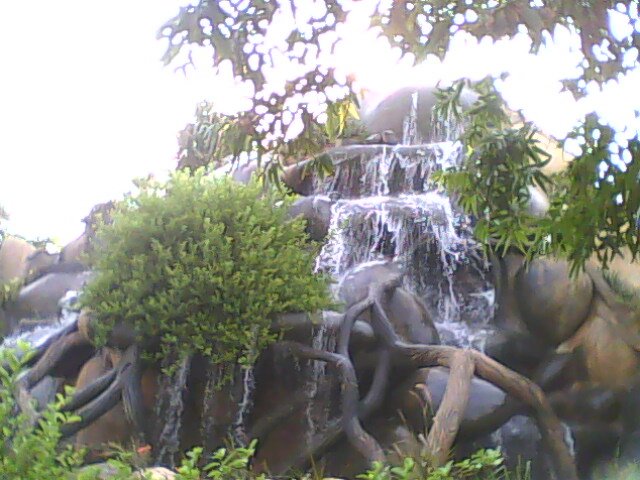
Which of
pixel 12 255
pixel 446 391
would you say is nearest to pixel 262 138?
pixel 446 391

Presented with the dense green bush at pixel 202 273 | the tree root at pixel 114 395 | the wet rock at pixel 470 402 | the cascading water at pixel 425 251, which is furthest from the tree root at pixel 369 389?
the cascading water at pixel 425 251

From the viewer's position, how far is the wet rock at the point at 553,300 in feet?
28.3

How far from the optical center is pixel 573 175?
3.29 metres

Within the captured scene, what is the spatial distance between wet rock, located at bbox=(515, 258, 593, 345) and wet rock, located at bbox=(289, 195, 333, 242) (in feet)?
7.63

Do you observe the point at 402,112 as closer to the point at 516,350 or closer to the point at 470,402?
the point at 516,350

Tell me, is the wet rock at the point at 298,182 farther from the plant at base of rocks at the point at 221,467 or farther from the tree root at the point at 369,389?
the plant at base of rocks at the point at 221,467

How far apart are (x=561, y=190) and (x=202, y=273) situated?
3.54 m

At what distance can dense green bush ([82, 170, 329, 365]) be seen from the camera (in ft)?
22.5

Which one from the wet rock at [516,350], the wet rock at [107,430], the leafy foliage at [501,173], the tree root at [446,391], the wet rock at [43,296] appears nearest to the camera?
the leafy foliage at [501,173]

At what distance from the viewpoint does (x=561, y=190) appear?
4297 mm

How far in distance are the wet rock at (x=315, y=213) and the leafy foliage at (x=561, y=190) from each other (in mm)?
4569

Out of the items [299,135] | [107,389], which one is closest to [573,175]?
[299,135]

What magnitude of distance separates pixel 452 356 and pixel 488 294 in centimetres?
260

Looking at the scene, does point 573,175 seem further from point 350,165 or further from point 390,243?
point 350,165
